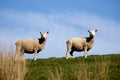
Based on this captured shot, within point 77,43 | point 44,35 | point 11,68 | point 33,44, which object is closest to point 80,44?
point 77,43

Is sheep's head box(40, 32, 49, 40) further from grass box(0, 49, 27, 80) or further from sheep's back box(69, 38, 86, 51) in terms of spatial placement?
Result: grass box(0, 49, 27, 80)

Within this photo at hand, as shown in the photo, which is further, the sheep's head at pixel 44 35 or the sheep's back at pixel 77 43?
the sheep's back at pixel 77 43

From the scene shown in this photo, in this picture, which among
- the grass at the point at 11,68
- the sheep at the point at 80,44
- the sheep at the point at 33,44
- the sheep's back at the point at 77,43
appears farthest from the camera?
the sheep's back at the point at 77,43

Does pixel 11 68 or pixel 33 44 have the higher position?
pixel 33 44

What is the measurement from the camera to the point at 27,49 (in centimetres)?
2372

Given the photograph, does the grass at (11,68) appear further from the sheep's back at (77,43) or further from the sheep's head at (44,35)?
the sheep's back at (77,43)

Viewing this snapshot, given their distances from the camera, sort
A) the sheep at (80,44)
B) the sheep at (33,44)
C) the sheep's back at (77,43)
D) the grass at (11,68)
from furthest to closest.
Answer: the sheep's back at (77,43) → the sheep at (80,44) → the sheep at (33,44) → the grass at (11,68)

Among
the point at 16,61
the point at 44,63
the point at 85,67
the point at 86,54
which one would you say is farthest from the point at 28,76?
the point at 86,54

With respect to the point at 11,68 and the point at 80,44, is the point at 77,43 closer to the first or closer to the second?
the point at 80,44

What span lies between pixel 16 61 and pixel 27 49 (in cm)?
1265

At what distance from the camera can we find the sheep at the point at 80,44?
2375 cm

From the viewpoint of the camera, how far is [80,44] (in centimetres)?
2389

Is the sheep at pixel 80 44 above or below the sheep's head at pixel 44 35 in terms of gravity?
below

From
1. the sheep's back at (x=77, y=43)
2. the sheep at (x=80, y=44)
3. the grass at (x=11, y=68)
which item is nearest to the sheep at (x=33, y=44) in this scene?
the sheep at (x=80, y=44)
